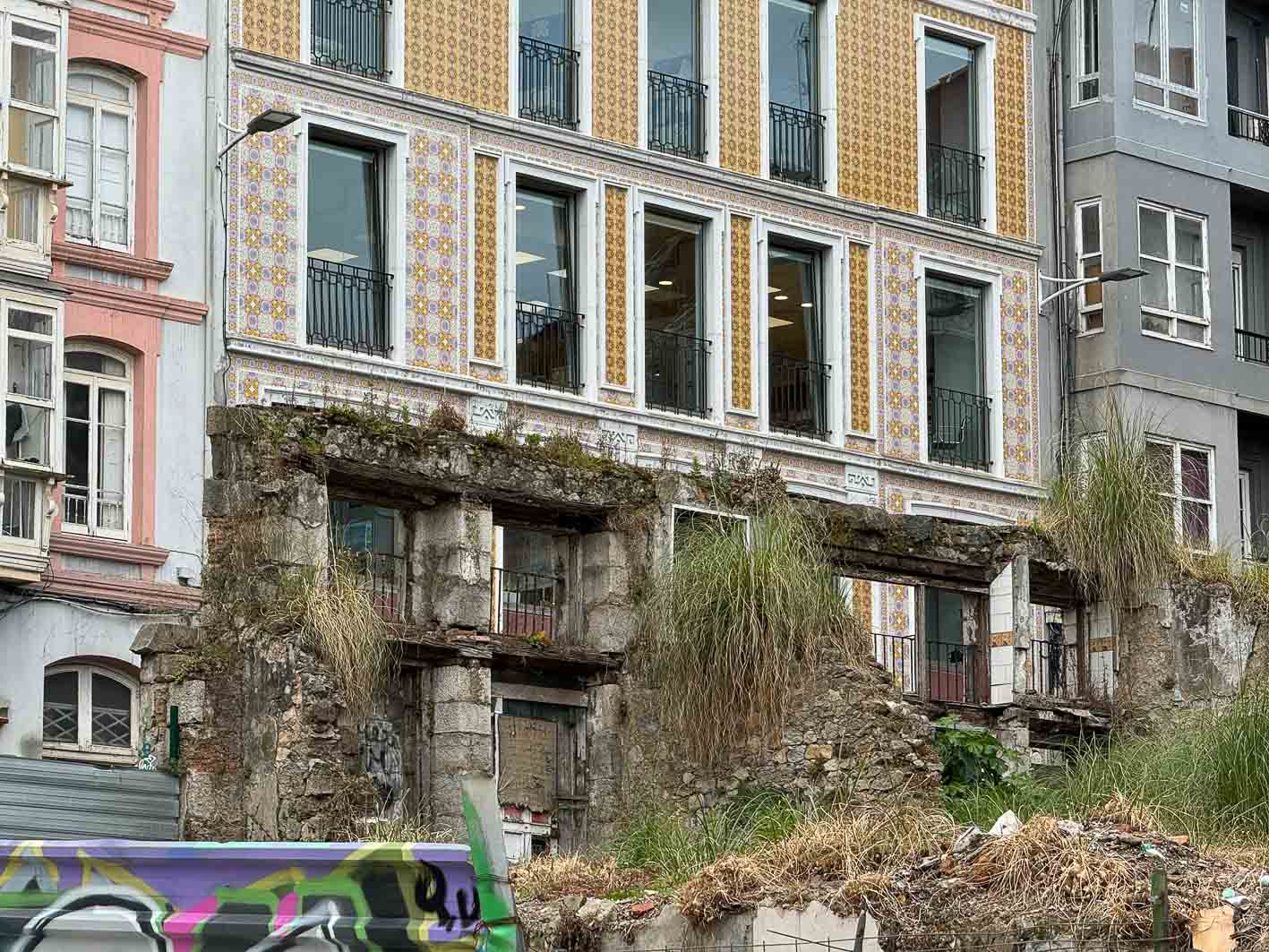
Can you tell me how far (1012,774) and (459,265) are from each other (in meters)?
11.9

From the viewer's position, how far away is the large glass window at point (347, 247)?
97.7 ft

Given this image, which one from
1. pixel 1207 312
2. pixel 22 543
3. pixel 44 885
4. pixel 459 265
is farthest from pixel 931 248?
pixel 44 885

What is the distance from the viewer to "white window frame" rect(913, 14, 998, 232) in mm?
35375

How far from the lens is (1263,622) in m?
25.6

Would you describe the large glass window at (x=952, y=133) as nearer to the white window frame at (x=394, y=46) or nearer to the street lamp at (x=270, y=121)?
the white window frame at (x=394, y=46)

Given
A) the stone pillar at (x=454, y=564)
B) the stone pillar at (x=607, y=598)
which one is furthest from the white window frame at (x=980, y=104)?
the stone pillar at (x=454, y=564)

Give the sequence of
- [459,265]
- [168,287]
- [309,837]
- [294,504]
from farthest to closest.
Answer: [459,265] < [168,287] < [294,504] < [309,837]

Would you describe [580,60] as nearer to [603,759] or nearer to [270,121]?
[270,121]

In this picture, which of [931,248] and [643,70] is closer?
[643,70]

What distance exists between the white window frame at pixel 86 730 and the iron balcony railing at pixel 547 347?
6119 mm

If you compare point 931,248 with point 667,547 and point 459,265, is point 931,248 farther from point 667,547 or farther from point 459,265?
point 667,547

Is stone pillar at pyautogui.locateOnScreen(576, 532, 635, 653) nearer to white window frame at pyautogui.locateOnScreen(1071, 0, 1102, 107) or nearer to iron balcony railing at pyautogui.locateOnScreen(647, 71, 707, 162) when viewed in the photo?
iron balcony railing at pyautogui.locateOnScreen(647, 71, 707, 162)

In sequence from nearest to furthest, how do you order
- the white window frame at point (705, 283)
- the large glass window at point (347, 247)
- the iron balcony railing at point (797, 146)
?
the large glass window at point (347, 247)
the white window frame at point (705, 283)
the iron balcony railing at point (797, 146)

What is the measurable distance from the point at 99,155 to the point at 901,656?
1016cm
